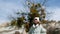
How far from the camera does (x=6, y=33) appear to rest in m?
27.5

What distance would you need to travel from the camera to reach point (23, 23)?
26.8m

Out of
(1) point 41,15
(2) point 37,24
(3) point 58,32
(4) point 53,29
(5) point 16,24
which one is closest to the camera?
(2) point 37,24

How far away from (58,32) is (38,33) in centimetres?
1463

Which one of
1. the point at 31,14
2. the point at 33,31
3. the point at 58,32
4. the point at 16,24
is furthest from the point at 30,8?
the point at 33,31

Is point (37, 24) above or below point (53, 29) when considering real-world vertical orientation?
above

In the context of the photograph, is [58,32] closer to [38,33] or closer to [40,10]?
[40,10]

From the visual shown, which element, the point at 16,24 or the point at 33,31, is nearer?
the point at 33,31

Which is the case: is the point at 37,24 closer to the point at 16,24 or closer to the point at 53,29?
the point at 53,29

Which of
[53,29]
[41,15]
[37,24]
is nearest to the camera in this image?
[37,24]

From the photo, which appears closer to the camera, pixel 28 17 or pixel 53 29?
pixel 53 29

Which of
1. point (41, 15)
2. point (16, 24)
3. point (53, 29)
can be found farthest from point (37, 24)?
point (16, 24)

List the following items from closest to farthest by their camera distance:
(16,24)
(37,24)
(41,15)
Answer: (37,24) < (41,15) < (16,24)

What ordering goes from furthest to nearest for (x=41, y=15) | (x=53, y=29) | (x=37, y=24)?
(x=41, y=15) → (x=53, y=29) → (x=37, y=24)

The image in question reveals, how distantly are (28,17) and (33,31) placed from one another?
18.5m
